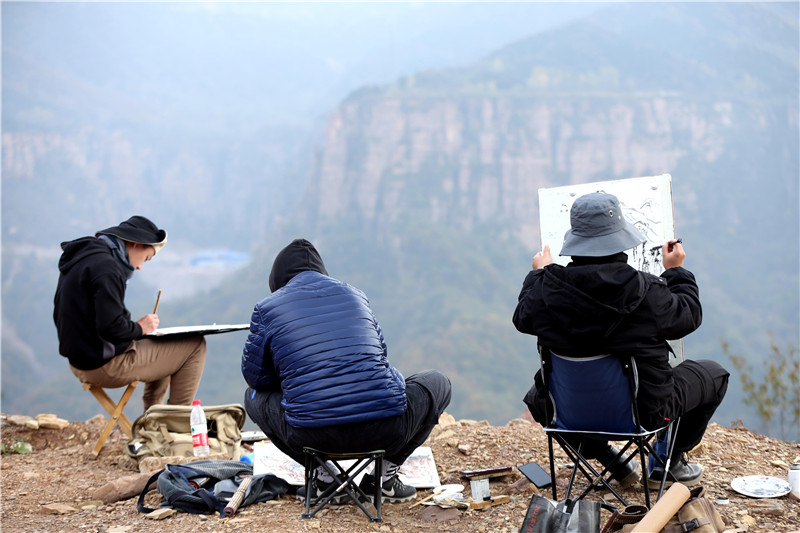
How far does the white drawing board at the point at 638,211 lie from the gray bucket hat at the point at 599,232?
3.09 ft

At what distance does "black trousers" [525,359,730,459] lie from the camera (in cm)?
335

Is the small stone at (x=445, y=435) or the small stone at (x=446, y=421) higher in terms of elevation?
the small stone at (x=445, y=435)

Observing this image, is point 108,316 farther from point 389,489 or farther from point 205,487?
point 389,489

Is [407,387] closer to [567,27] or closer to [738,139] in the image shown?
[738,139]

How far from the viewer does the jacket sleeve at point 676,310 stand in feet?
10.0

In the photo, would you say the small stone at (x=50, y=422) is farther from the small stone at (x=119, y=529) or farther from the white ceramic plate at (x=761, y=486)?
the white ceramic plate at (x=761, y=486)

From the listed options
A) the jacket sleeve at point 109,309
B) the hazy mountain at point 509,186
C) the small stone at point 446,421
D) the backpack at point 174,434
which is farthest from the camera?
the hazy mountain at point 509,186

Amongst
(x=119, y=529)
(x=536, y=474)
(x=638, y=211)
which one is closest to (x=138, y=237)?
(x=119, y=529)

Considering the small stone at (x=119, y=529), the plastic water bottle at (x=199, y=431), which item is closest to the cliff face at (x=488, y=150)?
the plastic water bottle at (x=199, y=431)

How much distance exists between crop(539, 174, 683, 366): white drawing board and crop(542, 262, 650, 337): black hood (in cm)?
114

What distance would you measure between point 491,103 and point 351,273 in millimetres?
28732

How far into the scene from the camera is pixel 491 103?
94.1 m

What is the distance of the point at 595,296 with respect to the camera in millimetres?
3055

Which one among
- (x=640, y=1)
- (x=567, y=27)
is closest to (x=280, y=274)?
(x=567, y=27)
